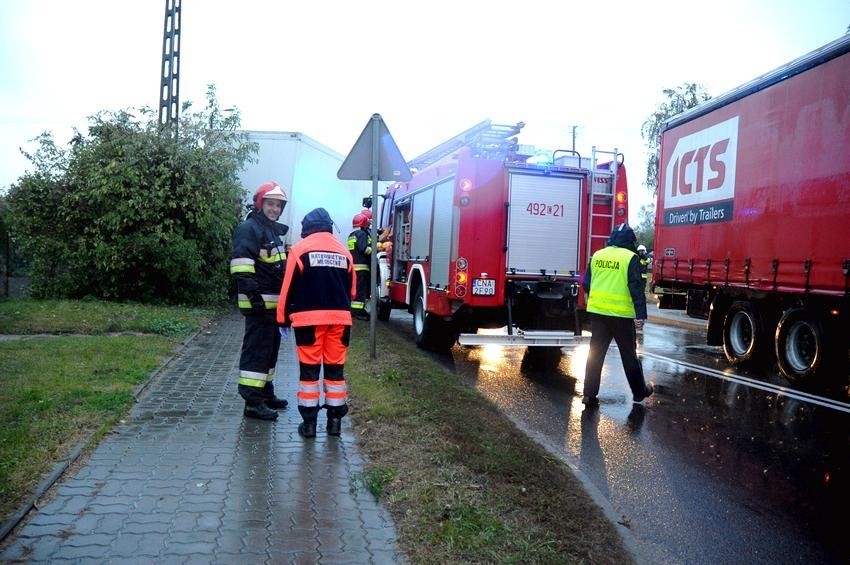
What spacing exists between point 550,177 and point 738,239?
276 centimetres

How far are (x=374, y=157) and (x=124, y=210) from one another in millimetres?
6636

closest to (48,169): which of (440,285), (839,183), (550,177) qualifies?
(440,285)

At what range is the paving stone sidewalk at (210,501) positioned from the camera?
11.0ft

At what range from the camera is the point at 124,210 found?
1286 centimetres

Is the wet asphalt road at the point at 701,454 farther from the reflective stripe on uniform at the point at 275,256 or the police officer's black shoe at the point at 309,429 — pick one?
the reflective stripe on uniform at the point at 275,256

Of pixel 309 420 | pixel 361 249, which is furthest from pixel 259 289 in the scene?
pixel 361 249

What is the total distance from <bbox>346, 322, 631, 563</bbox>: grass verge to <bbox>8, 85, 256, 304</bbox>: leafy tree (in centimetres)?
794

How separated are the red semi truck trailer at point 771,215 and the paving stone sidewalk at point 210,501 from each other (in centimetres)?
605

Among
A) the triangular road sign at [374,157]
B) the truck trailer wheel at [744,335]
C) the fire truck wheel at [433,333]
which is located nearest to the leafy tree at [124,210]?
the fire truck wheel at [433,333]

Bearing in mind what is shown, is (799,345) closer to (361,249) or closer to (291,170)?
(361,249)

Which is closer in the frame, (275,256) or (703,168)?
(275,256)

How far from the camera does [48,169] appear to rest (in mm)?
13508

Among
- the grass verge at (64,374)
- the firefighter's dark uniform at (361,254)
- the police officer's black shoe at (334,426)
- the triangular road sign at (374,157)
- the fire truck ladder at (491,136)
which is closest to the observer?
the grass verge at (64,374)

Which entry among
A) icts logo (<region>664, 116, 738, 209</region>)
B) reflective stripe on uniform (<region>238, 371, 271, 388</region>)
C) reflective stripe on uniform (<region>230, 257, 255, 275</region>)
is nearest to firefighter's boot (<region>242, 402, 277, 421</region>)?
reflective stripe on uniform (<region>238, 371, 271, 388</region>)
